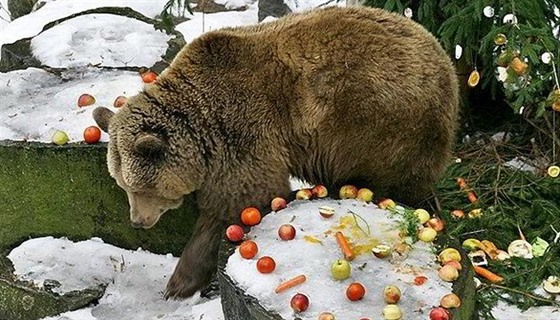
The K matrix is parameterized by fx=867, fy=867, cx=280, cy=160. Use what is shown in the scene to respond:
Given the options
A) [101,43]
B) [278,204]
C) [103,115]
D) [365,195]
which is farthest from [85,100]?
[365,195]

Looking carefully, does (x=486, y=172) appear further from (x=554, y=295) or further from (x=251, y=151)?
(x=251, y=151)

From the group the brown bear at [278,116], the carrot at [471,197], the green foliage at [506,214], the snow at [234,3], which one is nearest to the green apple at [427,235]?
the green foliage at [506,214]

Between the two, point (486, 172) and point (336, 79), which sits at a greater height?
point (336, 79)

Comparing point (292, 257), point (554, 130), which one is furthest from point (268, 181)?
point (554, 130)

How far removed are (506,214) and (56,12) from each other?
23.2ft

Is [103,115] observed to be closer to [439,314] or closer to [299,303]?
[299,303]

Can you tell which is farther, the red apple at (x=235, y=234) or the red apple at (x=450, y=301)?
the red apple at (x=235, y=234)

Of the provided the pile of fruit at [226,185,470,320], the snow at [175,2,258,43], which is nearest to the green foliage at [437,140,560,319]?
the pile of fruit at [226,185,470,320]

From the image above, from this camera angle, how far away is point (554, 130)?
6.71 meters

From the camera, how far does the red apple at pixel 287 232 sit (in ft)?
14.2

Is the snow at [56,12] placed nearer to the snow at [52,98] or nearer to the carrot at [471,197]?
the snow at [52,98]

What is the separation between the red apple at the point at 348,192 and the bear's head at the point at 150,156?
0.90 meters

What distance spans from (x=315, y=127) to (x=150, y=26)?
2578mm

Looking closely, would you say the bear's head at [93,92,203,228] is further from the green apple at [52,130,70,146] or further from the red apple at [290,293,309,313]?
the red apple at [290,293,309,313]
